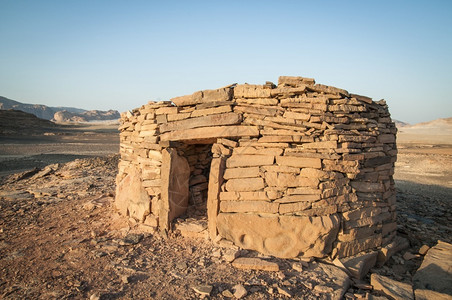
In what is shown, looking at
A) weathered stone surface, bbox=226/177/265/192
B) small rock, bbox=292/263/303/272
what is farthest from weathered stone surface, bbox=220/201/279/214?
small rock, bbox=292/263/303/272

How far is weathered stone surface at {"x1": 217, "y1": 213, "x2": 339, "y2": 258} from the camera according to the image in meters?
4.53

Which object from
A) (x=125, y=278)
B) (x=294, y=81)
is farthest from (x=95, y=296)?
(x=294, y=81)

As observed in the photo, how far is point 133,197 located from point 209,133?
2.35 metres

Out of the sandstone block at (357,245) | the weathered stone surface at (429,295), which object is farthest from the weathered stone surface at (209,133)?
the weathered stone surface at (429,295)

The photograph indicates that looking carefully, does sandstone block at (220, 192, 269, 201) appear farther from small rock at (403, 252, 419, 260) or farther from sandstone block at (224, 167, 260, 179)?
small rock at (403, 252, 419, 260)

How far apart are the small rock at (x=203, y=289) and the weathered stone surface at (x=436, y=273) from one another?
3.09 meters

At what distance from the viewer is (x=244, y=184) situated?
496 centimetres

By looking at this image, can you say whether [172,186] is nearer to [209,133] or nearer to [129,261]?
[209,133]

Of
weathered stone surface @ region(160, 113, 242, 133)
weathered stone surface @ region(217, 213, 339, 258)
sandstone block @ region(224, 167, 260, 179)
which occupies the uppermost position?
weathered stone surface @ region(160, 113, 242, 133)

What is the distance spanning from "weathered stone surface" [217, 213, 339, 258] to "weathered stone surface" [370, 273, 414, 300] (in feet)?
2.65

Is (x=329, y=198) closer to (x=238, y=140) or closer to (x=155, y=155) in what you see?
(x=238, y=140)

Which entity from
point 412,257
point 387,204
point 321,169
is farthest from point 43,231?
point 412,257

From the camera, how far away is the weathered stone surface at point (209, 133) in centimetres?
511

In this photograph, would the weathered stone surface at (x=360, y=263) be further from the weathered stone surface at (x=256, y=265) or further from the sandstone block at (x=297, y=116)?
the sandstone block at (x=297, y=116)
